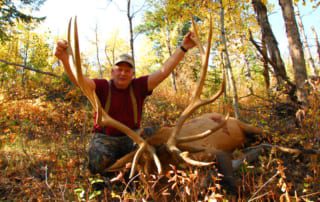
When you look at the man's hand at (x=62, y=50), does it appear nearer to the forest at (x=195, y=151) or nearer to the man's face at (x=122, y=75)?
the forest at (x=195, y=151)

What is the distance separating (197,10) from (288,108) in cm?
417

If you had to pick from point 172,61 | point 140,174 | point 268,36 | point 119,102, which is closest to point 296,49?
point 172,61

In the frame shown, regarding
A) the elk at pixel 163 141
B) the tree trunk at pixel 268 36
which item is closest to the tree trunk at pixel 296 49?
the elk at pixel 163 141

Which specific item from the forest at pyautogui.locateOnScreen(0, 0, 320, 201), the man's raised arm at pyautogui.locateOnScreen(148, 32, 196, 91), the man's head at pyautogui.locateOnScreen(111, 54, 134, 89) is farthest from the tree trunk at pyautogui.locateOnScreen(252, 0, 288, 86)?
the man's head at pyautogui.locateOnScreen(111, 54, 134, 89)

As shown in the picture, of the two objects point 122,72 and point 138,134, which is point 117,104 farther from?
point 138,134

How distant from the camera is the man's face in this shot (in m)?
3.87

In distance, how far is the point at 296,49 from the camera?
378 centimetres

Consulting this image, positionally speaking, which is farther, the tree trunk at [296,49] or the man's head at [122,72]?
the man's head at [122,72]

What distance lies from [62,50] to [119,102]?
1.16 meters

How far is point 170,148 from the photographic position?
3.14 m

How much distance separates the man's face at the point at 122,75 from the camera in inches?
152

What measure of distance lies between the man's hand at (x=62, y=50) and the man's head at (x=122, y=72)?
1024mm

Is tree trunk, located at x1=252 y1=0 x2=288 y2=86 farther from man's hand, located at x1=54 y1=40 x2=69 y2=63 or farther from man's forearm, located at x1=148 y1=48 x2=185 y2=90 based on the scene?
man's hand, located at x1=54 y1=40 x2=69 y2=63

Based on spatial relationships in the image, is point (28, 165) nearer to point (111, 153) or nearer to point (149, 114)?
point (111, 153)
